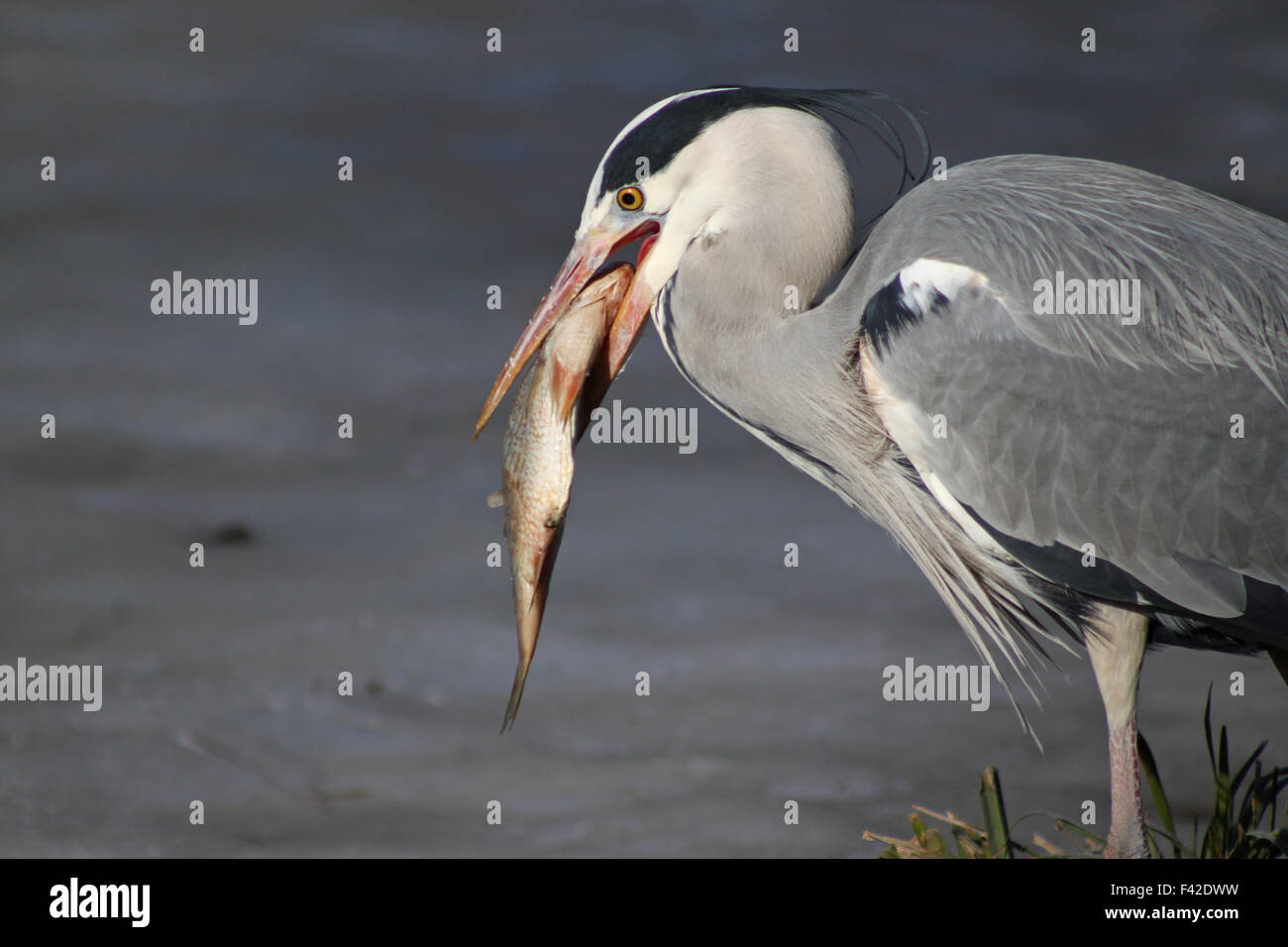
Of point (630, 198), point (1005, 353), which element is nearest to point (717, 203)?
point (630, 198)

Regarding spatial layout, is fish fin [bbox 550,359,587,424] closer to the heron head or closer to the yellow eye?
the heron head

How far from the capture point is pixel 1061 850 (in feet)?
8.87

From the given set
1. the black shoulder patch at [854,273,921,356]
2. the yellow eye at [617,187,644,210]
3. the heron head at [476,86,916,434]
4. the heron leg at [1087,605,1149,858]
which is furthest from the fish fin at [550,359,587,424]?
the heron leg at [1087,605,1149,858]

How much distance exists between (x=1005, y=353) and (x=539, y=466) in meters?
0.88

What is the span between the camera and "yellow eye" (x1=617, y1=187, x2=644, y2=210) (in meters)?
2.65

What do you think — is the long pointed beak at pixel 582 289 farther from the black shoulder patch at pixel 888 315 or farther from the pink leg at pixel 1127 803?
the pink leg at pixel 1127 803

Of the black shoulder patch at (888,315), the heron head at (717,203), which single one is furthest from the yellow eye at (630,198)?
the black shoulder patch at (888,315)

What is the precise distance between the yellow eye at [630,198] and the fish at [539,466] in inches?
11.6

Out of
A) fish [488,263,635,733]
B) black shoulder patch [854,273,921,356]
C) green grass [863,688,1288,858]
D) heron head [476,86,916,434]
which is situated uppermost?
heron head [476,86,916,434]

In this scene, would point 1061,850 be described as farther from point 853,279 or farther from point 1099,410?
point 853,279

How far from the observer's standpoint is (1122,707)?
261 centimetres
